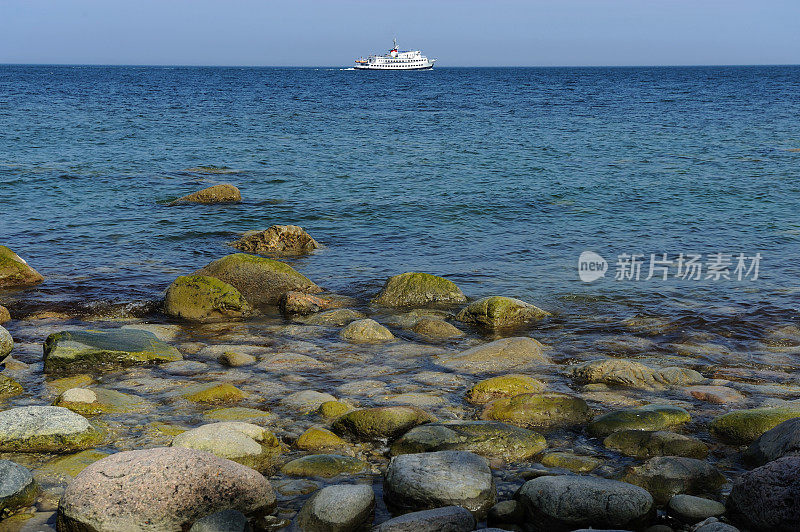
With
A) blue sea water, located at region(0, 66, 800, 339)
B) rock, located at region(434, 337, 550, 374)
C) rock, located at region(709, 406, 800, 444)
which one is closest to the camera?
rock, located at region(709, 406, 800, 444)

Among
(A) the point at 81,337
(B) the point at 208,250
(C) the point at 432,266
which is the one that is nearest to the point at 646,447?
(A) the point at 81,337

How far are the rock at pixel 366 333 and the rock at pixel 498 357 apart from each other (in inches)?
38.8

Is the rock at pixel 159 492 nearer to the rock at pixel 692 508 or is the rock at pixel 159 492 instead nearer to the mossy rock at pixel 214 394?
the mossy rock at pixel 214 394

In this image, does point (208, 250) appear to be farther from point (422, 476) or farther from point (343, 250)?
point (422, 476)

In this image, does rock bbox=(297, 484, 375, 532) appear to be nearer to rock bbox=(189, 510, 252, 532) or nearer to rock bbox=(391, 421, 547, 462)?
rock bbox=(189, 510, 252, 532)

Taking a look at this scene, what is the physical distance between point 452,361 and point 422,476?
3464 mm

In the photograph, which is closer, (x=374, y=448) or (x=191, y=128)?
(x=374, y=448)

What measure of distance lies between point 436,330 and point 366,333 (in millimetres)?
990

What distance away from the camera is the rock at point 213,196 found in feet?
63.4

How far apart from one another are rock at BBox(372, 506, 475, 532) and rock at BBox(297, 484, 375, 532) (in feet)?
0.80

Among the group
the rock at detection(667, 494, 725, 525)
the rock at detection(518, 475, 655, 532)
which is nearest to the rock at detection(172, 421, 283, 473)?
the rock at detection(518, 475, 655, 532)

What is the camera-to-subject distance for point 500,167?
25141mm

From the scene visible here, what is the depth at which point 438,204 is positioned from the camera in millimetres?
19188

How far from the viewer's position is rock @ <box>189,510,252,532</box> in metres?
4.70
